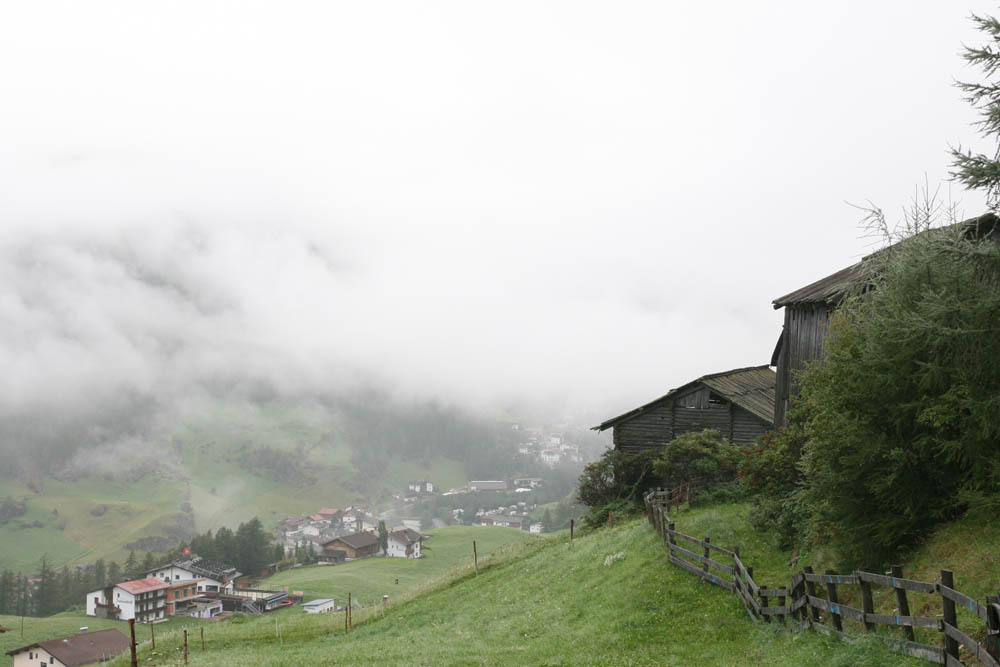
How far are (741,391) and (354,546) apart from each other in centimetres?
16109

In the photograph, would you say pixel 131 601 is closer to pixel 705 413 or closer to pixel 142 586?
pixel 142 586

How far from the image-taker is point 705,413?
47.6 metres

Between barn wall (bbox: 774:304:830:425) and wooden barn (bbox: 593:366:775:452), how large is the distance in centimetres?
1082

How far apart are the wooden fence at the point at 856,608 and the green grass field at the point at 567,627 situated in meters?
0.36

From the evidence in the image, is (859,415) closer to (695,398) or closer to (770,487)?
(770,487)

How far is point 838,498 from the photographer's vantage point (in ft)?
57.0

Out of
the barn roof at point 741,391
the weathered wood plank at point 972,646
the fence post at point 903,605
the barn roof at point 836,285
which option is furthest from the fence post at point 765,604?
the barn roof at point 741,391

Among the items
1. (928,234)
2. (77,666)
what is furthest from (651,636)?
(77,666)

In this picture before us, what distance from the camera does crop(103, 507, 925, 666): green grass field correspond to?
15570mm

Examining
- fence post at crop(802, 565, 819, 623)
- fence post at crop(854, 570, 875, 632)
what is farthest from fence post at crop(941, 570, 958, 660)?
fence post at crop(802, 565, 819, 623)

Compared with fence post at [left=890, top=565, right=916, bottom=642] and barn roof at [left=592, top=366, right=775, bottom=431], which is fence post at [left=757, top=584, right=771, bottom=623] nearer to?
fence post at [left=890, top=565, right=916, bottom=642]

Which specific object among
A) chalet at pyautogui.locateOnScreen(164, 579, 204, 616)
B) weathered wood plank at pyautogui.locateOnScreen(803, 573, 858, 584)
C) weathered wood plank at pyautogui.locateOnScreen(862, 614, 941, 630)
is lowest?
chalet at pyautogui.locateOnScreen(164, 579, 204, 616)

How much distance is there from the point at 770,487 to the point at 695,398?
75.4ft

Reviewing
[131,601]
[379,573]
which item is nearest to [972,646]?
[379,573]
